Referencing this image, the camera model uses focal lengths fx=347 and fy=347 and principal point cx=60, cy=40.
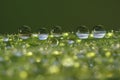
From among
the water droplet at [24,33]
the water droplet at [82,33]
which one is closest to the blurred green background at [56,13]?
the water droplet at [24,33]

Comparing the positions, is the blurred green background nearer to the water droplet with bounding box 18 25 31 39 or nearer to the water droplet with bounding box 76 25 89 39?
the water droplet with bounding box 18 25 31 39

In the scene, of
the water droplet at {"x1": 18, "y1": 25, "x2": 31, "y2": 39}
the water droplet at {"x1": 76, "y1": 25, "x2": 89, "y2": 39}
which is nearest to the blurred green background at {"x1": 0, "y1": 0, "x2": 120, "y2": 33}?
the water droplet at {"x1": 18, "y1": 25, "x2": 31, "y2": 39}

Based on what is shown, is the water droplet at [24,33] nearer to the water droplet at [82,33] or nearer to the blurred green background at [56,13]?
the water droplet at [82,33]

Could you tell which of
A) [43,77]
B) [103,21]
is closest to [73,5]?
[103,21]

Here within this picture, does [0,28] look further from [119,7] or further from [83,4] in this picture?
[119,7]

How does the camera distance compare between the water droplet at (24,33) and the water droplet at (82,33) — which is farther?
the water droplet at (24,33)

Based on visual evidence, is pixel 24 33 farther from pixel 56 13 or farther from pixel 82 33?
pixel 56 13

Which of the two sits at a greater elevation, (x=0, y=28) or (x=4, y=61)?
(x=4, y=61)

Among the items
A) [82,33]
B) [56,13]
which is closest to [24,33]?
[82,33]
